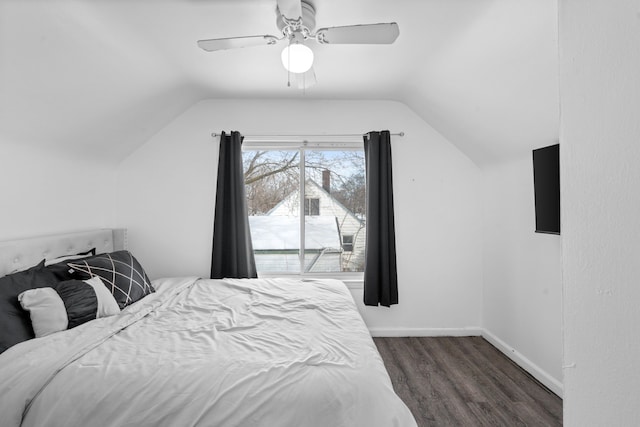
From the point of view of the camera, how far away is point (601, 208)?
499 mm

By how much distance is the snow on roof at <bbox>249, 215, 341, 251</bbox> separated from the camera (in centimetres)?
369

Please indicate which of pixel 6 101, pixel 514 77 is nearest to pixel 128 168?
pixel 6 101

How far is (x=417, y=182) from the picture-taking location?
3.52m

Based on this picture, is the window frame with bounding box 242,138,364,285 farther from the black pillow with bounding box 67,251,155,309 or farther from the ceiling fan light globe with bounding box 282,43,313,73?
the ceiling fan light globe with bounding box 282,43,313,73

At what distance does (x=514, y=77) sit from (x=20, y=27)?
108 inches

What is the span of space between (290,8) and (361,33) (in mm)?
430

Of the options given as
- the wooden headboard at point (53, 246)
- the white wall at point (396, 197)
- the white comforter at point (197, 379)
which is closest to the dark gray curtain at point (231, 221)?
the white wall at point (396, 197)

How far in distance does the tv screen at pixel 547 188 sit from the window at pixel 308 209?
5.57 feet

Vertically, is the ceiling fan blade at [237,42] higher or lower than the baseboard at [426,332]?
higher

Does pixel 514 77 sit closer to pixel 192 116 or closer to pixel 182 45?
pixel 182 45

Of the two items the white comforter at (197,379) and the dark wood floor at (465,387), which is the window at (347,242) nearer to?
the dark wood floor at (465,387)

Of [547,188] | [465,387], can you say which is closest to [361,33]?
[547,188]

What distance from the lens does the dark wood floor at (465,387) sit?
2117mm

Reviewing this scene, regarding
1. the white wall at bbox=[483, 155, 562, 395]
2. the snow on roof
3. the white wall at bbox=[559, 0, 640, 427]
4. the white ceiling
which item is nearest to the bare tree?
the snow on roof
